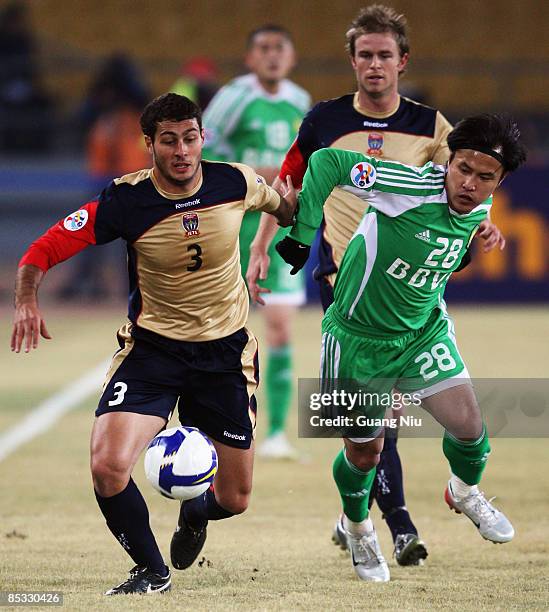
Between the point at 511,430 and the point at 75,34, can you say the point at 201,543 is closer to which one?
the point at 511,430

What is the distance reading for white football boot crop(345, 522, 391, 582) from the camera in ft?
16.9

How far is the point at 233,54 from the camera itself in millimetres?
20609

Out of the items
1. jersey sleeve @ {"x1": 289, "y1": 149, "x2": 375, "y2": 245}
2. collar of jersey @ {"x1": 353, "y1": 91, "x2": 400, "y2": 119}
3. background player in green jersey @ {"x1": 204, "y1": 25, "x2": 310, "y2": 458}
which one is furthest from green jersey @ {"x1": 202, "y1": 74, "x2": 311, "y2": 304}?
jersey sleeve @ {"x1": 289, "y1": 149, "x2": 375, "y2": 245}

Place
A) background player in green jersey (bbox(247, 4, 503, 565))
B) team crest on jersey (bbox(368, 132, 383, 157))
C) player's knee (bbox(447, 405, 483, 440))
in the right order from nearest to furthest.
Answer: player's knee (bbox(447, 405, 483, 440)), background player in green jersey (bbox(247, 4, 503, 565)), team crest on jersey (bbox(368, 132, 383, 157))

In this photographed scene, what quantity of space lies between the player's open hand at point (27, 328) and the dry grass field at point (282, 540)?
35.4 inches

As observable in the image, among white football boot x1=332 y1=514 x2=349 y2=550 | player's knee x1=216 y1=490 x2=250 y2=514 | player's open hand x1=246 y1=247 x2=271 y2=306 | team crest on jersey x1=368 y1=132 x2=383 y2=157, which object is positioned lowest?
white football boot x1=332 y1=514 x2=349 y2=550

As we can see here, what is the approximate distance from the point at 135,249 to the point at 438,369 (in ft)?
4.18

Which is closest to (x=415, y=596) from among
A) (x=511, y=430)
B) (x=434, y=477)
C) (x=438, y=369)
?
(x=438, y=369)

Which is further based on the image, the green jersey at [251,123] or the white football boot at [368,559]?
the green jersey at [251,123]

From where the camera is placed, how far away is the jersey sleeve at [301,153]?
5.86m

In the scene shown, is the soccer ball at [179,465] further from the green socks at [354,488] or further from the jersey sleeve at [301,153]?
the jersey sleeve at [301,153]

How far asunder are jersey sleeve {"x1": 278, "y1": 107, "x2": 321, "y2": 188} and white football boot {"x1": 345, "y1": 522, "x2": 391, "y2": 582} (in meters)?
1.58

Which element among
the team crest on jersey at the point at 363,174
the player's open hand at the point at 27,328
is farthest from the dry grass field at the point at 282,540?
the team crest on jersey at the point at 363,174

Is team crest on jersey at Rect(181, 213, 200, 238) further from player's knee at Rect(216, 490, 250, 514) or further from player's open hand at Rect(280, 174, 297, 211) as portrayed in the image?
player's knee at Rect(216, 490, 250, 514)
